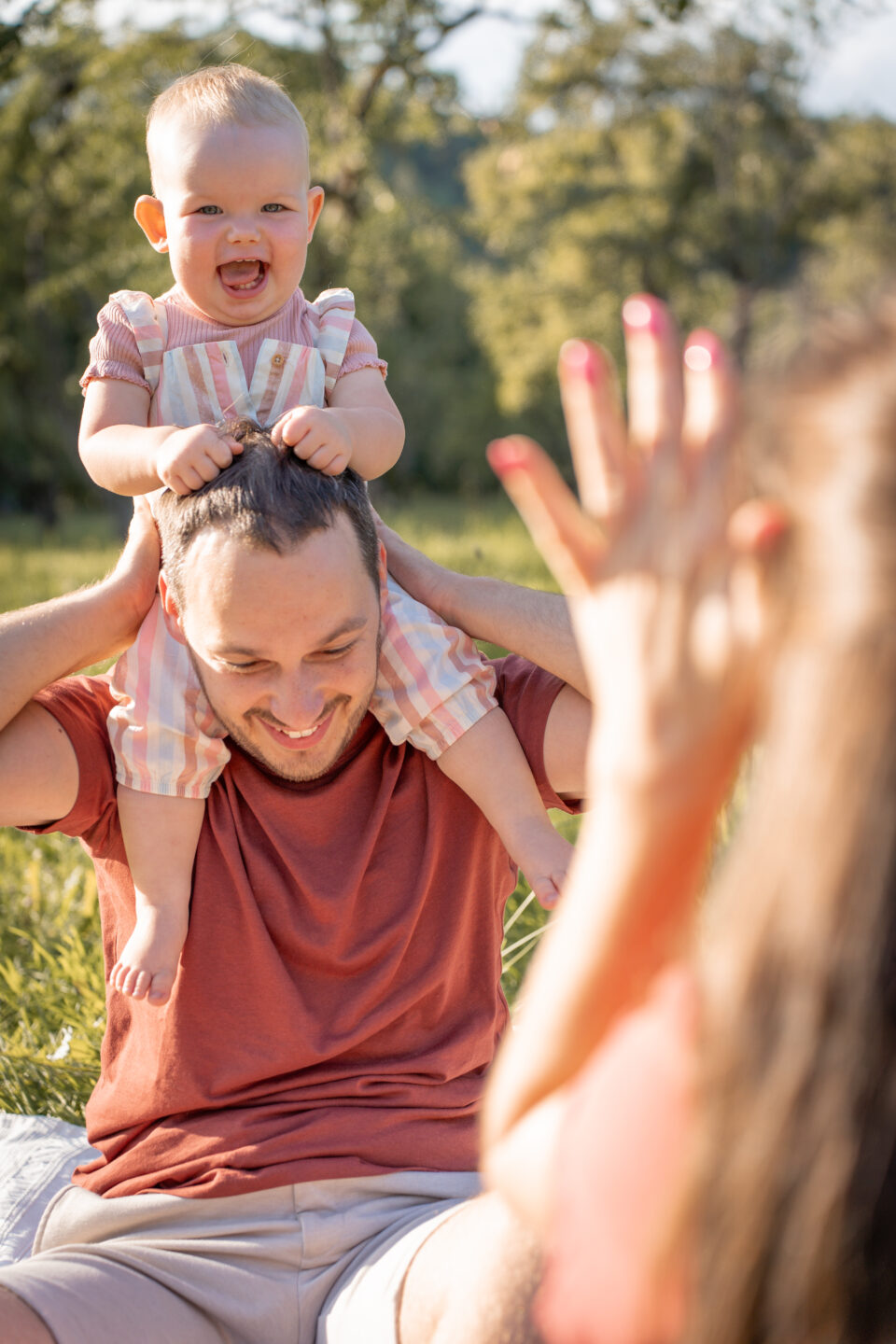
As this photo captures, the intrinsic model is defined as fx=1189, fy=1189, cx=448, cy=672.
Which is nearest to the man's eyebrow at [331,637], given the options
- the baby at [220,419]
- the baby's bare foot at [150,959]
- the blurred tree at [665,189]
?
the baby at [220,419]

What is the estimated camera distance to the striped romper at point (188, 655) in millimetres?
1904

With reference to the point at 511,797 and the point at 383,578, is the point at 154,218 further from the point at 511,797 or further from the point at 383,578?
the point at 511,797

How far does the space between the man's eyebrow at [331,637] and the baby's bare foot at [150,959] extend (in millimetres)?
418

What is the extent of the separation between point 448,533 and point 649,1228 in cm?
962

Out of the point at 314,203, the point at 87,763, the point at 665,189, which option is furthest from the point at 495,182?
the point at 87,763

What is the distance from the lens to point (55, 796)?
186cm

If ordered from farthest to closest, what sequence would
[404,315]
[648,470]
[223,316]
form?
1. [404,315]
2. [223,316]
3. [648,470]

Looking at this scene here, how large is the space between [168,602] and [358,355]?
0.64m

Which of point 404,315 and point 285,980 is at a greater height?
point 404,315

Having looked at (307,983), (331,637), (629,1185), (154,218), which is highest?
(154,218)

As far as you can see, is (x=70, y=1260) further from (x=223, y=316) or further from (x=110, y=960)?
(x=223, y=316)

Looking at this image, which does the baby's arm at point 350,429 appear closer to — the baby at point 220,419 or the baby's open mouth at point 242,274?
the baby at point 220,419

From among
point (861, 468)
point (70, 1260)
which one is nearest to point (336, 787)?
point (70, 1260)

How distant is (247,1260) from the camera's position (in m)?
1.75
